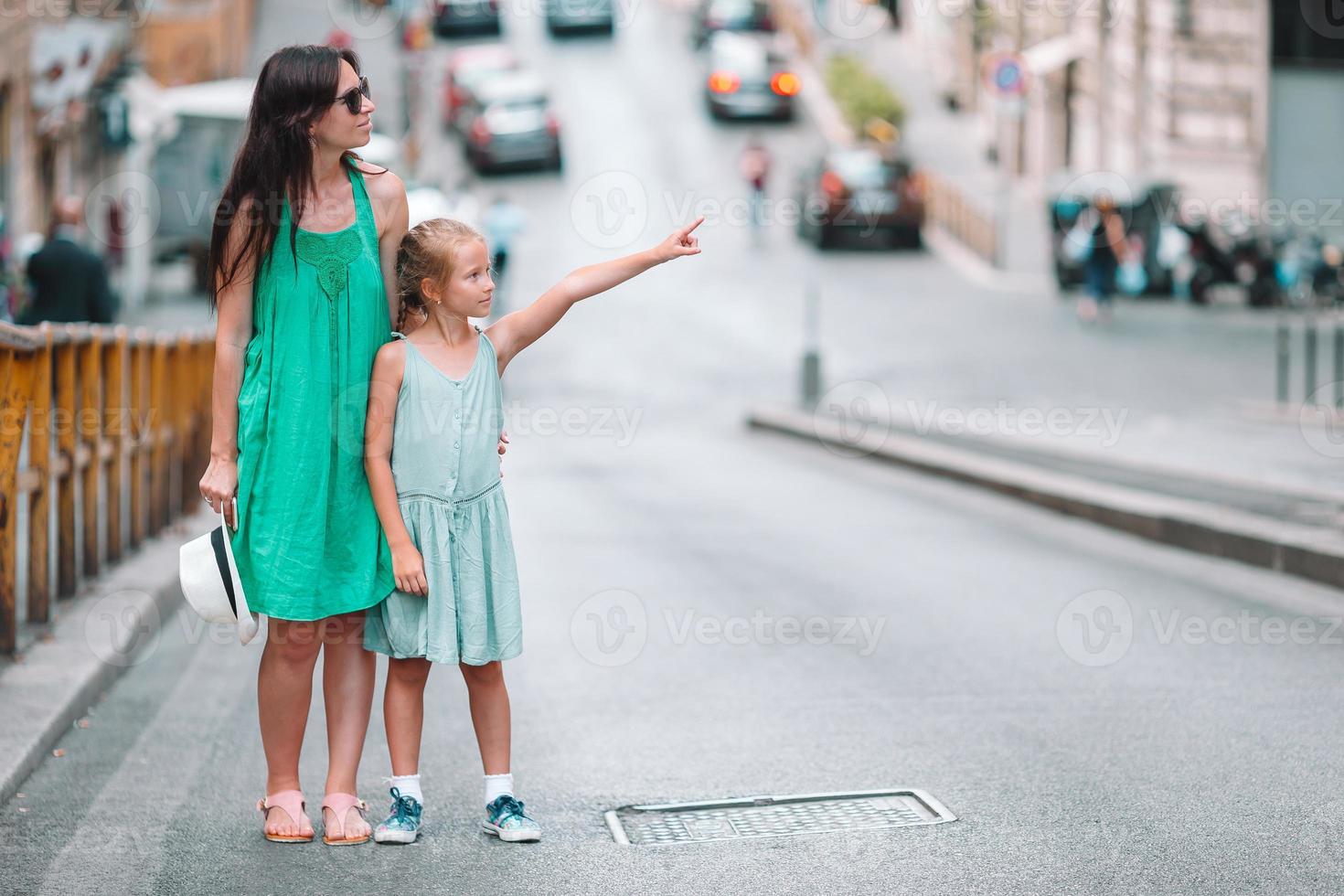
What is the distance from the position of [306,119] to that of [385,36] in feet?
172

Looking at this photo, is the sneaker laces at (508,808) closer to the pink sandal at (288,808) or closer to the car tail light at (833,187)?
the pink sandal at (288,808)

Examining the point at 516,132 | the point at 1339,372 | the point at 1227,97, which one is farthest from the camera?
the point at 516,132

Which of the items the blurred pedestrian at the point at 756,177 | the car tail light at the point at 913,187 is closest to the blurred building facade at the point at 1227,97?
the car tail light at the point at 913,187

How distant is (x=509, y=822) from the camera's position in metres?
4.72

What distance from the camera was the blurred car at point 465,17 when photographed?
168ft

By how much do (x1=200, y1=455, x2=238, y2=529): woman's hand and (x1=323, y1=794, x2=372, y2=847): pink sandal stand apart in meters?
0.72

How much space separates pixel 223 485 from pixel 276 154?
807mm

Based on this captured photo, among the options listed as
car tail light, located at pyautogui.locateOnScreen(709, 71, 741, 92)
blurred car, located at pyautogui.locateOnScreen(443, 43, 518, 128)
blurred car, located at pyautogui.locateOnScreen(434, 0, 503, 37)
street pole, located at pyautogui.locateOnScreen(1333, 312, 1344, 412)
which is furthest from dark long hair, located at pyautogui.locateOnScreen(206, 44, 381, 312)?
blurred car, located at pyautogui.locateOnScreen(434, 0, 503, 37)

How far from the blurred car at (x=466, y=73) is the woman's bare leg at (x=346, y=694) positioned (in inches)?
1457

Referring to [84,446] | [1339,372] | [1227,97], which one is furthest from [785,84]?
[84,446]

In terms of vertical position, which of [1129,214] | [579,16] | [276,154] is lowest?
[276,154]

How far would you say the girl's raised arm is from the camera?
4734mm

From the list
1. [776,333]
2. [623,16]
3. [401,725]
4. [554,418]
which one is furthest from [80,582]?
[623,16]

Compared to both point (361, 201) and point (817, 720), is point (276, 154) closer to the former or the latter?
point (361, 201)
